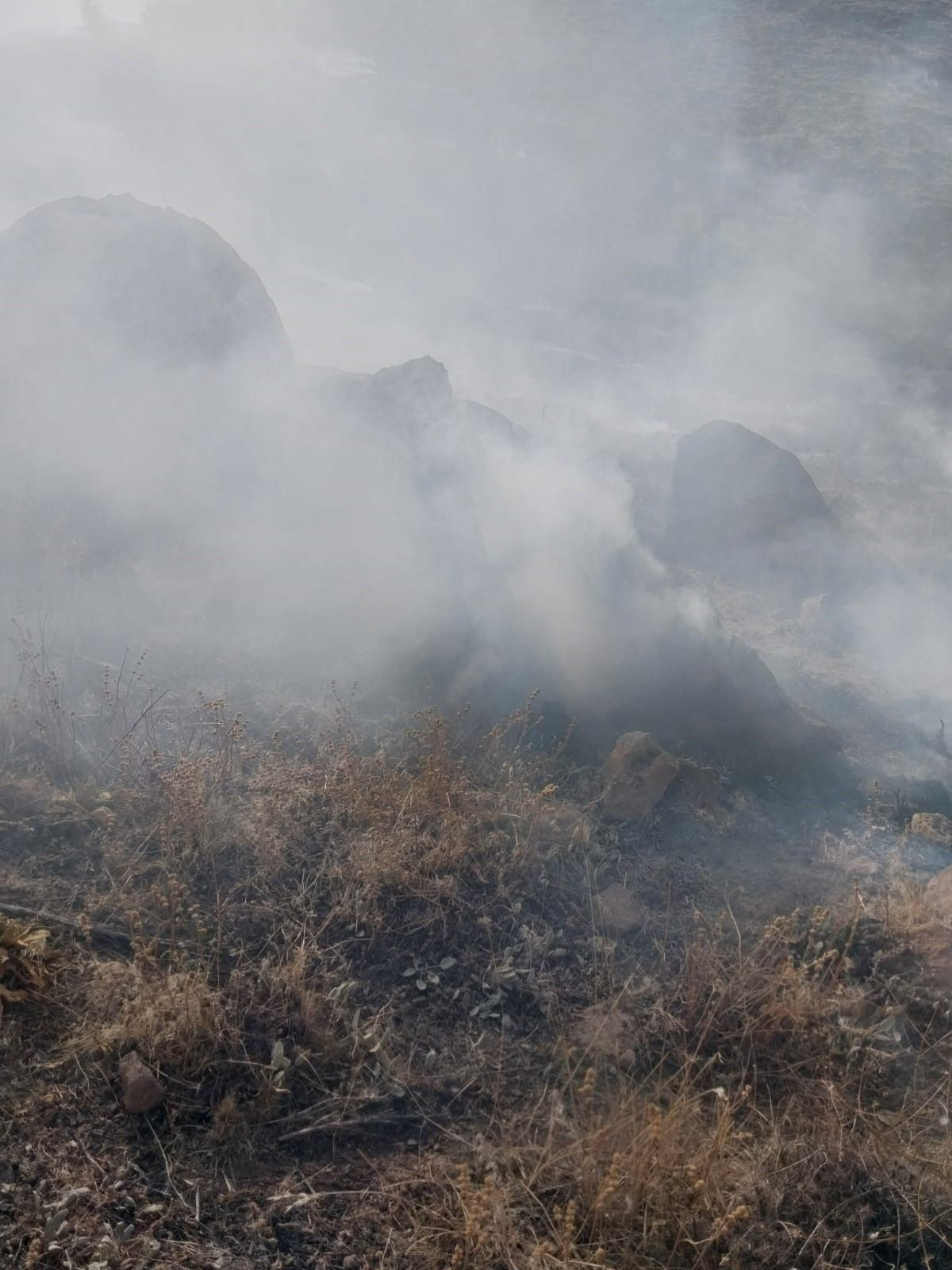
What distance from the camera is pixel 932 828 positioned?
16.0 feet

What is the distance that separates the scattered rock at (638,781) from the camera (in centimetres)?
448

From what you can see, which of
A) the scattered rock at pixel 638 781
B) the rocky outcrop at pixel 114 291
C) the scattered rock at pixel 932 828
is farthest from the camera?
the rocky outcrop at pixel 114 291

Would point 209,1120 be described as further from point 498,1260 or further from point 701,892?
point 701,892

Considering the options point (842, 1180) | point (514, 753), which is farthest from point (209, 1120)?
point (514, 753)

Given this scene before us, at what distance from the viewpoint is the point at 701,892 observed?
4109 millimetres

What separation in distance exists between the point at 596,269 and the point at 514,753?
1260 centimetres

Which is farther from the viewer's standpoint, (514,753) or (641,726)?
(641,726)

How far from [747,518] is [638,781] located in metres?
5.20

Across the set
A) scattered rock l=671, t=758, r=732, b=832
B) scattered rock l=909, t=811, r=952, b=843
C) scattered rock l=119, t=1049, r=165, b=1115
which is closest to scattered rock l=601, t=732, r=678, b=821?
scattered rock l=671, t=758, r=732, b=832

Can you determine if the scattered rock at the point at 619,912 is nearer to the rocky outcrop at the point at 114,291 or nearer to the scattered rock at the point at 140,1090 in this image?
the scattered rock at the point at 140,1090

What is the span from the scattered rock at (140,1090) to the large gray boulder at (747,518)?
7.03m

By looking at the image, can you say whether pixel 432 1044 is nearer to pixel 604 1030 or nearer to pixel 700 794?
pixel 604 1030

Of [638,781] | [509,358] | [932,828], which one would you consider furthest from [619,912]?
[509,358]

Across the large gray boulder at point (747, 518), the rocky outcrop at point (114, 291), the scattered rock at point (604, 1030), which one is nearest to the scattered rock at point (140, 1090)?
the scattered rock at point (604, 1030)
